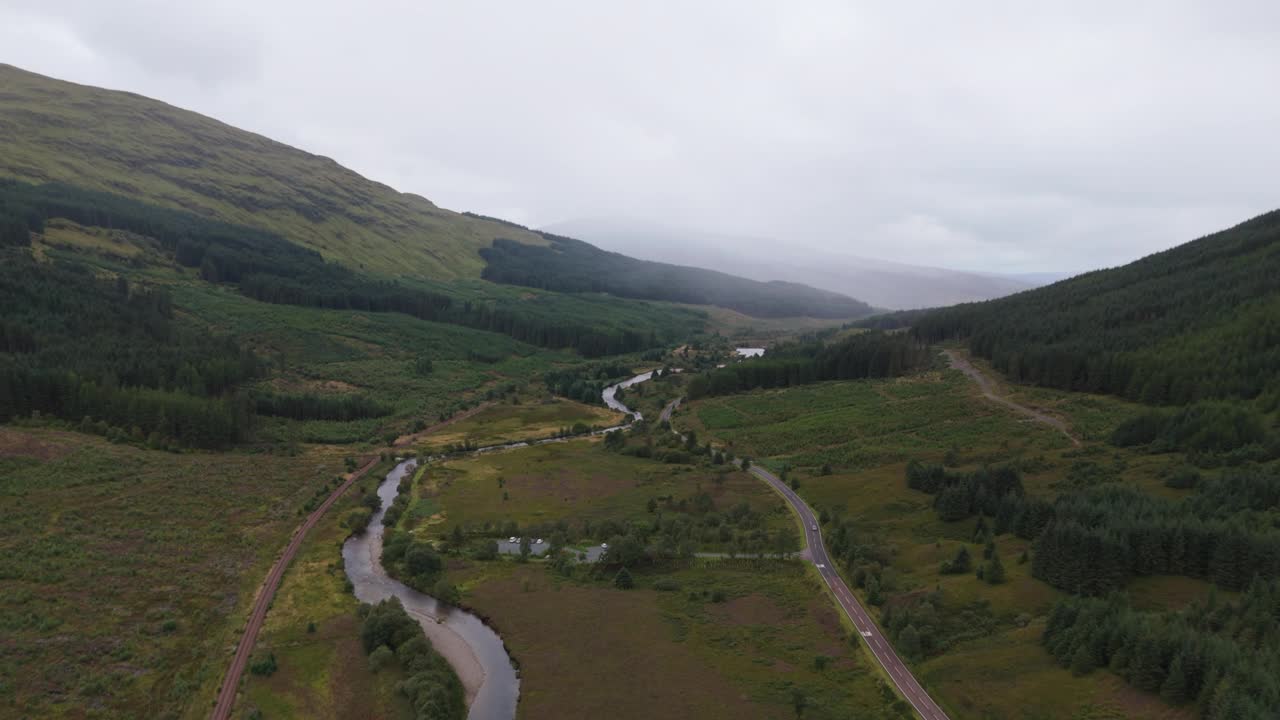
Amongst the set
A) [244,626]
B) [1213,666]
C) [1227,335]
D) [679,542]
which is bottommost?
[244,626]

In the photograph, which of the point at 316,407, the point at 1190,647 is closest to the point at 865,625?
the point at 1190,647

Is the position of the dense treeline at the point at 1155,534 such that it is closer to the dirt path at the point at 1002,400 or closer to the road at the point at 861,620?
the road at the point at 861,620

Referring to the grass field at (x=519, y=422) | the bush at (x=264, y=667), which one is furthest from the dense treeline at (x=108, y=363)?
the bush at (x=264, y=667)

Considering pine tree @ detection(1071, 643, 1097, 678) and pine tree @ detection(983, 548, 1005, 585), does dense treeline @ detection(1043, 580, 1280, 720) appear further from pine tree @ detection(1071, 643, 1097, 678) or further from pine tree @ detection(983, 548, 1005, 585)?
pine tree @ detection(983, 548, 1005, 585)

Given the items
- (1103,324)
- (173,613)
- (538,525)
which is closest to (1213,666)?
(538,525)

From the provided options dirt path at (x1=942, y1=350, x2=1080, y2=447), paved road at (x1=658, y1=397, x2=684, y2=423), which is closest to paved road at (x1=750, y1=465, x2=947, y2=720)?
dirt path at (x1=942, y1=350, x2=1080, y2=447)

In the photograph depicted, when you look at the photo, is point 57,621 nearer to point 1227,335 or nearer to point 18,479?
point 18,479

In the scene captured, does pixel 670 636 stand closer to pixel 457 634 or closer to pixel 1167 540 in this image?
pixel 457 634
